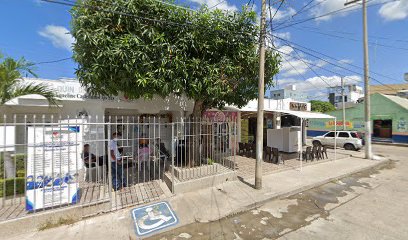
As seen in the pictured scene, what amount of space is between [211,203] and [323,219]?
8.42ft

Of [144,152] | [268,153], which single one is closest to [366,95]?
[268,153]

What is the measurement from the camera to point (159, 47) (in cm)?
496

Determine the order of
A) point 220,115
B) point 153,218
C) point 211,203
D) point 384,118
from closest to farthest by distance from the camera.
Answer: point 153,218
point 211,203
point 220,115
point 384,118

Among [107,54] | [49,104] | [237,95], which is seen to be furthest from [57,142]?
[237,95]

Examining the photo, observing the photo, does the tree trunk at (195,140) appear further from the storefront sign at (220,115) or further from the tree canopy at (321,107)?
the tree canopy at (321,107)

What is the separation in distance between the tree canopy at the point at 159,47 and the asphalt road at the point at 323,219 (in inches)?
129

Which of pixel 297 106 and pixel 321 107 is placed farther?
pixel 321 107

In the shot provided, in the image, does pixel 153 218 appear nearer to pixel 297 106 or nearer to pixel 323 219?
pixel 323 219

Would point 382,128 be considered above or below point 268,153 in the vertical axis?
above

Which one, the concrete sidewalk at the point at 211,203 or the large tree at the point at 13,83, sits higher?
the large tree at the point at 13,83

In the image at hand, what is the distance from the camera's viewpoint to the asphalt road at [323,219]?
3.92m

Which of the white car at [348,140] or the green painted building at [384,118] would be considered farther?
the green painted building at [384,118]

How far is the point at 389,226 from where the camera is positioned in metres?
4.19

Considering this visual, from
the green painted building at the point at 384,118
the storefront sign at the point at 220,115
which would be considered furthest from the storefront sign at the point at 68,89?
the green painted building at the point at 384,118
